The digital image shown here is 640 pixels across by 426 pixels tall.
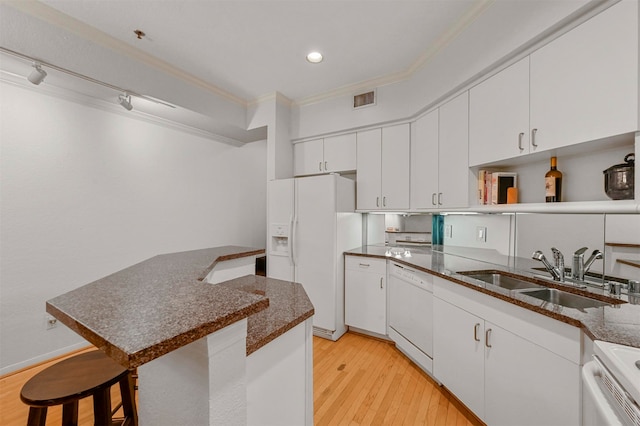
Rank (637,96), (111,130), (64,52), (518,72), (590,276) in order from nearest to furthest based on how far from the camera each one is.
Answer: (637,96)
(590,276)
(518,72)
(64,52)
(111,130)

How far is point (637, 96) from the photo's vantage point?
1.25 metres

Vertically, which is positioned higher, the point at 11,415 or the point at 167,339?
the point at 167,339

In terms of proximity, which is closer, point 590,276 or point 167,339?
point 167,339

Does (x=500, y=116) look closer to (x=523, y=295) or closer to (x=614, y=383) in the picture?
(x=523, y=295)

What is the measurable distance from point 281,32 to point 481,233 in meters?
2.62

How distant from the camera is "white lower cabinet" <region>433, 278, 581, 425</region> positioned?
1.23m

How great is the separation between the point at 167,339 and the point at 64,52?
2751mm

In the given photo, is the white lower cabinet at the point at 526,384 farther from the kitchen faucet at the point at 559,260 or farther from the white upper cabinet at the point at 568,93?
the white upper cabinet at the point at 568,93

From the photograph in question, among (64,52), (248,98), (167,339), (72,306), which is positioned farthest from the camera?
(248,98)

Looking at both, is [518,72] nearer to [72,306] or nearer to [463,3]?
[463,3]

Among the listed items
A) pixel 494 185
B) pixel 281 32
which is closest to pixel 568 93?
pixel 494 185

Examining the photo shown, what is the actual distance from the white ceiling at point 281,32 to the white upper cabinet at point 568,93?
708 mm

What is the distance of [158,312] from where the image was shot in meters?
0.74

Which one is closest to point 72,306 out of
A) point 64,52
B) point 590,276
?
point 64,52
